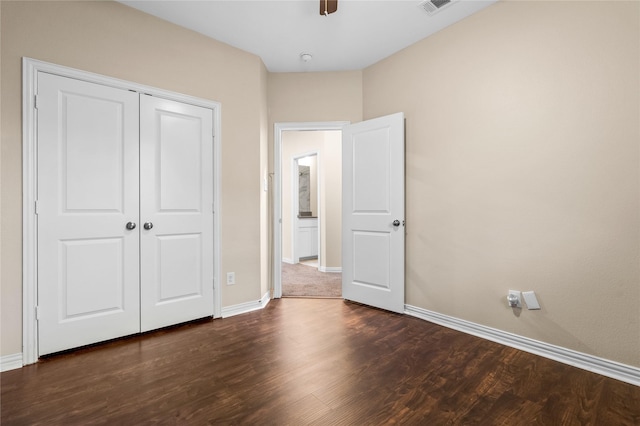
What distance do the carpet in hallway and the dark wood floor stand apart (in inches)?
48.4

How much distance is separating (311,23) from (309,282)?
10.5 ft

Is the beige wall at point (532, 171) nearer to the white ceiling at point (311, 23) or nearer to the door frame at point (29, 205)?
the white ceiling at point (311, 23)

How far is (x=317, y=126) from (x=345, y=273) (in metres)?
1.78

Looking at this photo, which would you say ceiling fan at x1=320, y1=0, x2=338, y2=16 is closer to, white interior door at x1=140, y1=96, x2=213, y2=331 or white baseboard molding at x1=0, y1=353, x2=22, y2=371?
white interior door at x1=140, y1=96, x2=213, y2=331

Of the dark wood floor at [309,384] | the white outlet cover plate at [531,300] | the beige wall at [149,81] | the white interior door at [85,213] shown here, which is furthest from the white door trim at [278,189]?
the white outlet cover plate at [531,300]

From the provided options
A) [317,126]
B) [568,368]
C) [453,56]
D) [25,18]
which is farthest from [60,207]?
[568,368]

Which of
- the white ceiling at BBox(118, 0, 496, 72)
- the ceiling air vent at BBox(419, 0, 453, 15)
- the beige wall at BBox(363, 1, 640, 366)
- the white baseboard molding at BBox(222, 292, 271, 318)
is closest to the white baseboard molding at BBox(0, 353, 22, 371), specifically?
the white baseboard molding at BBox(222, 292, 271, 318)

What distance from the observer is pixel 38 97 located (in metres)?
2.06

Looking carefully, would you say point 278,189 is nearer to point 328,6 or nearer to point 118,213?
point 118,213

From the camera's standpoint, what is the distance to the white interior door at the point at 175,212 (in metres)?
2.54

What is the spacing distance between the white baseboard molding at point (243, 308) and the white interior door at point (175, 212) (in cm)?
15

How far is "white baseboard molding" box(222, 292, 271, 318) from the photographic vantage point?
2980mm

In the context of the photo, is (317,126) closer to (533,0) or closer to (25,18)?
(533,0)

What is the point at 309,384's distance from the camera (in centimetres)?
181
